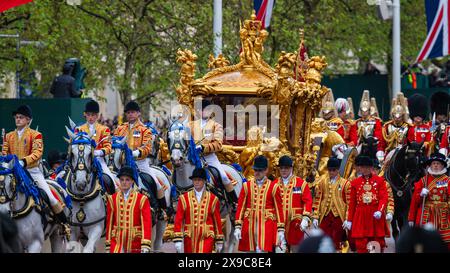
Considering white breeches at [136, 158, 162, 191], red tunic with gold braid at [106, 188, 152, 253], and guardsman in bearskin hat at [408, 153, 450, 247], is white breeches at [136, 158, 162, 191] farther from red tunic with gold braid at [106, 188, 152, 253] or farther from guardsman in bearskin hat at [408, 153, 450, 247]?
guardsman in bearskin hat at [408, 153, 450, 247]

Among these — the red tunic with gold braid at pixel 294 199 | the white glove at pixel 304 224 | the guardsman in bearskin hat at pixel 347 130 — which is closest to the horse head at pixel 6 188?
the red tunic with gold braid at pixel 294 199

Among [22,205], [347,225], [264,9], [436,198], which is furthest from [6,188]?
[264,9]

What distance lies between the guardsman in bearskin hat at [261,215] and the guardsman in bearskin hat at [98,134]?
6.97 feet

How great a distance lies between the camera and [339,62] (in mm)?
47062

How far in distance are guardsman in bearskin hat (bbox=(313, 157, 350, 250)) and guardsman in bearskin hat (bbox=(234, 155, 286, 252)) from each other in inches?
66.7

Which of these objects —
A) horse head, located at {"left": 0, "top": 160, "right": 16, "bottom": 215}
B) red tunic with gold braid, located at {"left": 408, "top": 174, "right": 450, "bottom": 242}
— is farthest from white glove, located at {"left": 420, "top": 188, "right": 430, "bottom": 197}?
horse head, located at {"left": 0, "top": 160, "right": 16, "bottom": 215}

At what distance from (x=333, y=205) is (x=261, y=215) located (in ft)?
6.54

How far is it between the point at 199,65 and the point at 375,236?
11669 mm

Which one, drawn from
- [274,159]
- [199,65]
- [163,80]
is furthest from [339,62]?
[274,159]

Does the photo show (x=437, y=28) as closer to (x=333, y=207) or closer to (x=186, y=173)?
(x=333, y=207)

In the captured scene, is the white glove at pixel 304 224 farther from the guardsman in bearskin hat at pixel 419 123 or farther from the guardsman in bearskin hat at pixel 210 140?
the guardsman in bearskin hat at pixel 419 123

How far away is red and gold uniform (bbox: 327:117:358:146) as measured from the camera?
26.0 meters

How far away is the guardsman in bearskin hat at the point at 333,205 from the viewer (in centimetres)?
1900
